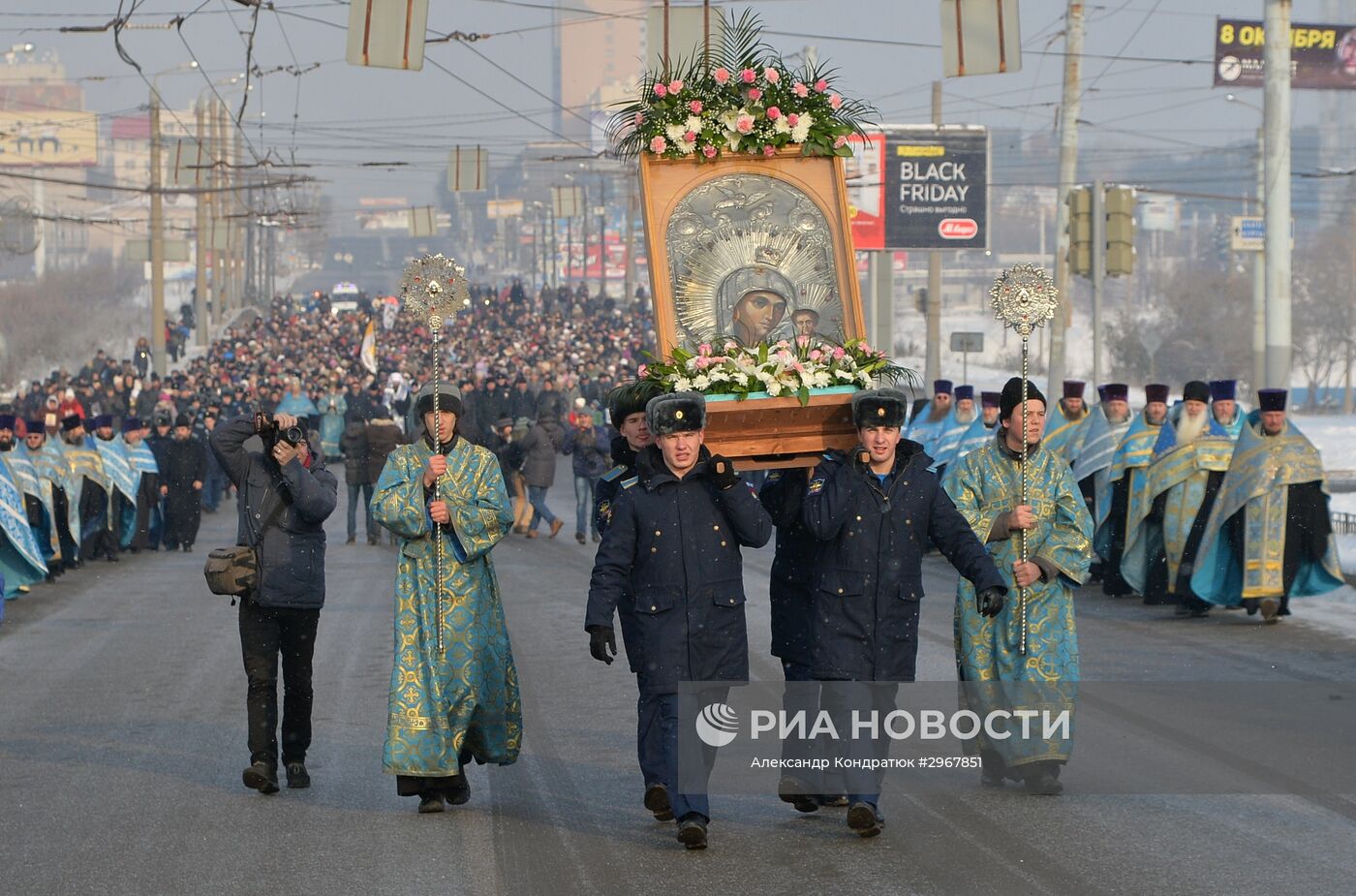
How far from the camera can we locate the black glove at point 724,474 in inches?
320

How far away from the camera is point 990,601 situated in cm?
820

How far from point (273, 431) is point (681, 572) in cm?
228

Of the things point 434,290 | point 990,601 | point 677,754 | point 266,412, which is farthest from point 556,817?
point 434,290

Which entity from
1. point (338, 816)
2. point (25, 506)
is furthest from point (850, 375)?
point (25, 506)

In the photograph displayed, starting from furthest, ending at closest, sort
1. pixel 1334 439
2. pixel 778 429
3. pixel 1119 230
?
1. pixel 1334 439
2. pixel 1119 230
3. pixel 778 429

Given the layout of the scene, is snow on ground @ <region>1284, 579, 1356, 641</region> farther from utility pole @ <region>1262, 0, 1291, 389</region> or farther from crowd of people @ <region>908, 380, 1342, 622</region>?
utility pole @ <region>1262, 0, 1291, 389</region>

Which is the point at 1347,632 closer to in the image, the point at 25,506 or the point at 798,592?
the point at 798,592

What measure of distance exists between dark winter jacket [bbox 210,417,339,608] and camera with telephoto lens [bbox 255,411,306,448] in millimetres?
79

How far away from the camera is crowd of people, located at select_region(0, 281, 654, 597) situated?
854 inches

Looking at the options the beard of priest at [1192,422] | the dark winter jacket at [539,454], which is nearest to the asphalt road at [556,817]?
the beard of priest at [1192,422]

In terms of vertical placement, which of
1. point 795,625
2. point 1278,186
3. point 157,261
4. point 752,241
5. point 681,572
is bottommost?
point 795,625

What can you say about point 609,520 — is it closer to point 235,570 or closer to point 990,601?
point 990,601

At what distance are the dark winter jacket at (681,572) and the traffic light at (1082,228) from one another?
1811cm

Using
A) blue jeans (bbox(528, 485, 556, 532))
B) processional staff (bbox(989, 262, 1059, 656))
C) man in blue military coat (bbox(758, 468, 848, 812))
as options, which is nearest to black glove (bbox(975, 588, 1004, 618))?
man in blue military coat (bbox(758, 468, 848, 812))
